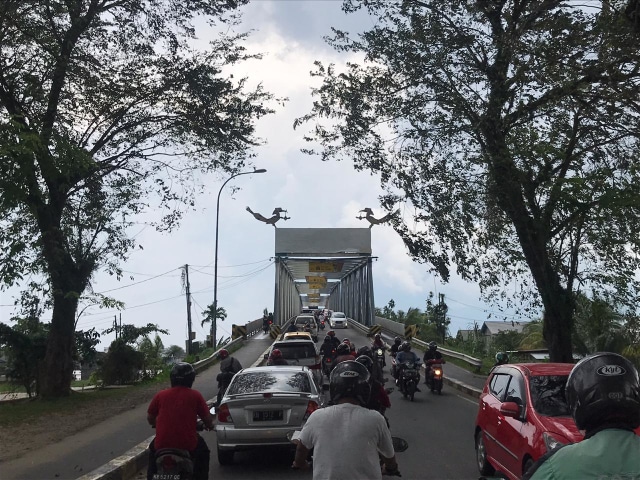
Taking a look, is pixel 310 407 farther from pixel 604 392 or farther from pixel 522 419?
pixel 604 392

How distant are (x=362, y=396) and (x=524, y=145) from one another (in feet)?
40.6

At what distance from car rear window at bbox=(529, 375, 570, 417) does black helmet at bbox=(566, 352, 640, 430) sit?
5.48 m

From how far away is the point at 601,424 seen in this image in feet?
6.97

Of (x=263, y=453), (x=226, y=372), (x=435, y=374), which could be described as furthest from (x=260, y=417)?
→ (x=435, y=374)

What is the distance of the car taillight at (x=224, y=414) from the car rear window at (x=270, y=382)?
0.34 m

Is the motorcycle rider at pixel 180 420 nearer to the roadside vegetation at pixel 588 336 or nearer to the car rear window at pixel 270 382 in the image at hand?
the car rear window at pixel 270 382

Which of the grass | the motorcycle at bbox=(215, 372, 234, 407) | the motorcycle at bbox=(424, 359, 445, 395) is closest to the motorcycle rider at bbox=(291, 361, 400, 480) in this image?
the motorcycle at bbox=(215, 372, 234, 407)

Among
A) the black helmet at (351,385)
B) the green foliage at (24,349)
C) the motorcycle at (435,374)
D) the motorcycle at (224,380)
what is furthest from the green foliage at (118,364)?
the black helmet at (351,385)

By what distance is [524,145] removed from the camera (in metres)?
15.2

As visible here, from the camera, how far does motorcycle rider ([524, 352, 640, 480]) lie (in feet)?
6.37

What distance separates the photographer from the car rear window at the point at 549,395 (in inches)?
291

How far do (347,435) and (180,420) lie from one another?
→ 9.19 ft

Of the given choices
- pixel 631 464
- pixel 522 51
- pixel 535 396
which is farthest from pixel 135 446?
pixel 631 464

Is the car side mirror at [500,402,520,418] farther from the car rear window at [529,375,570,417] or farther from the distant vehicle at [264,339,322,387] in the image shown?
the distant vehicle at [264,339,322,387]
